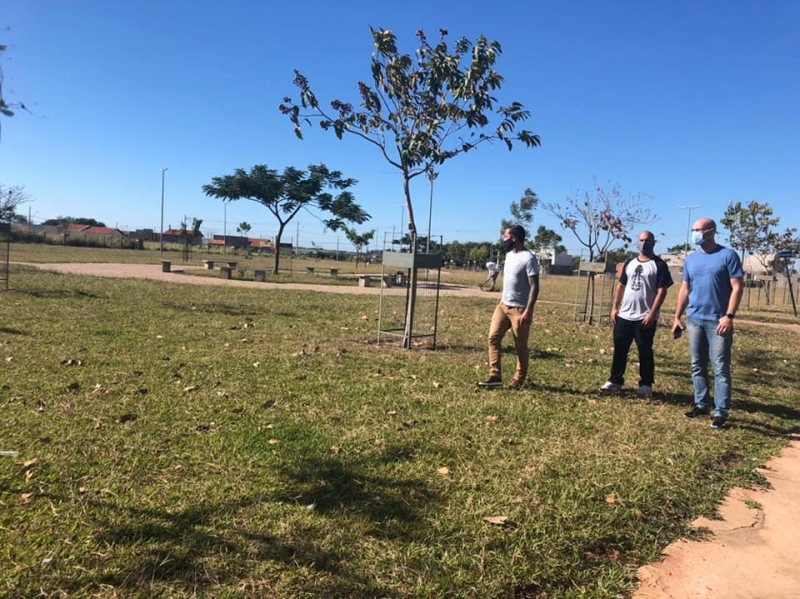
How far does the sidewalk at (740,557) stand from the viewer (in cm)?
248

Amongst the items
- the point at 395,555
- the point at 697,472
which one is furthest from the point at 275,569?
the point at 697,472

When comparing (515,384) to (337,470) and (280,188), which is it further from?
(280,188)

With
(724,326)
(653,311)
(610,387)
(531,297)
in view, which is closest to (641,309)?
(653,311)

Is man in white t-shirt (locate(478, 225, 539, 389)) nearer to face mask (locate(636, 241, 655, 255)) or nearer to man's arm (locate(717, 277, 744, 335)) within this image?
face mask (locate(636, 241, 655, 255))

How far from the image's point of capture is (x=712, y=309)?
15.5ft

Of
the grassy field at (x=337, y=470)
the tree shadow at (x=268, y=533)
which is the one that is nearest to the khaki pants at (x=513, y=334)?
the grassy field at (x=337, y=470)

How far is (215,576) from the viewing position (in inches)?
93.3

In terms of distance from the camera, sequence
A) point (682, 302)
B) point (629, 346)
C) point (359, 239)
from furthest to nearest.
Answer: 1. point (359, 239)
2. point (629, 346)
3. point (682, 302)

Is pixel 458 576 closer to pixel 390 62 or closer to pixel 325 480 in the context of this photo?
pixel 325 480

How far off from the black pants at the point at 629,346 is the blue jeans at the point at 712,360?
67 cm

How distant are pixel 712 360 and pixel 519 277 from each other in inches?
73.0

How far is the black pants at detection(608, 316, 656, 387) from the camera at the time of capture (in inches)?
221

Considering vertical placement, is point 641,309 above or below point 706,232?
below

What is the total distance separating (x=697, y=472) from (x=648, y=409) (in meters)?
1.58
